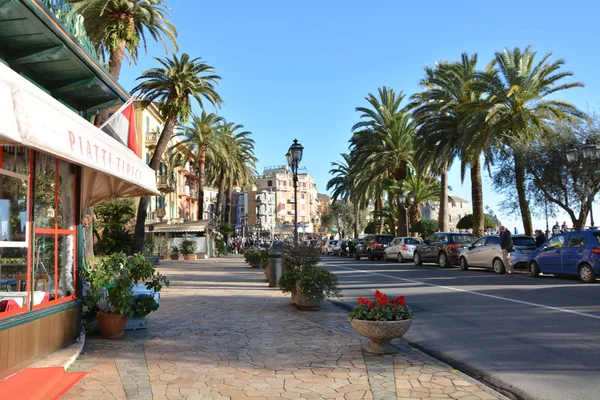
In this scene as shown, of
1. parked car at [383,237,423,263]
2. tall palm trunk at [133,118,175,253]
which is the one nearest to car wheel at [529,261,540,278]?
parked car at [383,237,423,263]

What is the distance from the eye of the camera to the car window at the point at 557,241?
16328 mm

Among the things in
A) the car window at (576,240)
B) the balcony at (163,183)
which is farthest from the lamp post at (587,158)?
the balcony at (163,183)

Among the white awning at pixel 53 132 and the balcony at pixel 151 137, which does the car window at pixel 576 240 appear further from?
the balcony at pixel 151 137

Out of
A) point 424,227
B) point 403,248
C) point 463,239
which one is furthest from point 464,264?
point 424,227

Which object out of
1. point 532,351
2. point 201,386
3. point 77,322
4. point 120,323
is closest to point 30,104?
point 201,386

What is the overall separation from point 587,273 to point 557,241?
1716mm

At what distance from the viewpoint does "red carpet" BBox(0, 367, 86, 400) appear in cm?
475

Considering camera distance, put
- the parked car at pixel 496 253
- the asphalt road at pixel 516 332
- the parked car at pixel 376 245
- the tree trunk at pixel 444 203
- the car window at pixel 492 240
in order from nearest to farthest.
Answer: the asphalt road at pixel 516 332
the parked car at pixel 496 253
the car window at pixel 492 240
the tree trunk at pixel 444 203
the parked car at pixel 376 245

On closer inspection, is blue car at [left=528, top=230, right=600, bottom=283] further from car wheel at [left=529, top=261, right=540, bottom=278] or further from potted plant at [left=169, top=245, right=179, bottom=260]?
potted plant at [left=169, top=245, right=179, bottom=260]

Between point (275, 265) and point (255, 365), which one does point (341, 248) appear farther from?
point (255, 365)

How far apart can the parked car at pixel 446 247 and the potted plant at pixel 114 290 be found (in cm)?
1779

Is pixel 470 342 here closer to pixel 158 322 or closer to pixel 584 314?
pixel 584 314

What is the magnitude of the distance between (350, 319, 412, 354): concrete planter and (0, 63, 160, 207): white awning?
11.6 ft

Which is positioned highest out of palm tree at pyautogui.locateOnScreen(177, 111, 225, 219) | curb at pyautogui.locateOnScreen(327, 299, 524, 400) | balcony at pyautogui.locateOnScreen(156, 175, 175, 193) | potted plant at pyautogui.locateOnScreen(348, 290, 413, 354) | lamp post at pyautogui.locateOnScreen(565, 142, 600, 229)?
palm tree at pyautogui.locateOnScreen(177, 111, 225, 219)
